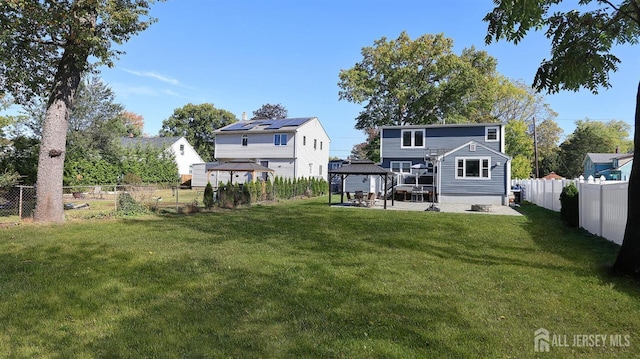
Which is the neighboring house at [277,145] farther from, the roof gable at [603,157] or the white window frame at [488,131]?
the roof gable at [603,157]

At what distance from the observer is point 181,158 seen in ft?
131

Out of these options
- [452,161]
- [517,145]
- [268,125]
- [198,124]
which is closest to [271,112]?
[198,124]

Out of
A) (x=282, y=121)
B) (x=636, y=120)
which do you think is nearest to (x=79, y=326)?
(x=636, y=120)

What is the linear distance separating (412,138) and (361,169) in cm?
918

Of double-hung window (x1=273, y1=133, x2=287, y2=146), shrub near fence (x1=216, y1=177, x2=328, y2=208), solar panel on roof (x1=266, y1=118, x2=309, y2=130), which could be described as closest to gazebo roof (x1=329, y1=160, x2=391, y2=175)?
shrub near fence (x1=216, y1=177, x2=328, y2=208)

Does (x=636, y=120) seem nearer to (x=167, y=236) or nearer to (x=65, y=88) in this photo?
(x=167, y=236)

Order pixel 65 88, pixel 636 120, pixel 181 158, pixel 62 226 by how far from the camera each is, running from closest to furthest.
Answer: pixel 636 120
pixel 62 226
pixel 65 88
pixel 181 158

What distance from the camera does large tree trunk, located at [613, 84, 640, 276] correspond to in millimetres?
5215

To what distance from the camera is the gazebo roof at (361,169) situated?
56.4 ft

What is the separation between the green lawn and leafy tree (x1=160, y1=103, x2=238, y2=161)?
A: 170 ft

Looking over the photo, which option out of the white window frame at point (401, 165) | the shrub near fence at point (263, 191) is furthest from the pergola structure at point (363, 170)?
the white window frame at point (401, 165)

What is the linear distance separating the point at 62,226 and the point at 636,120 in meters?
13.0

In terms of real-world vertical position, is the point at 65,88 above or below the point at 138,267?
above

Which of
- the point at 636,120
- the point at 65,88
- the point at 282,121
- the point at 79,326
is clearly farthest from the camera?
the point at 282,121
